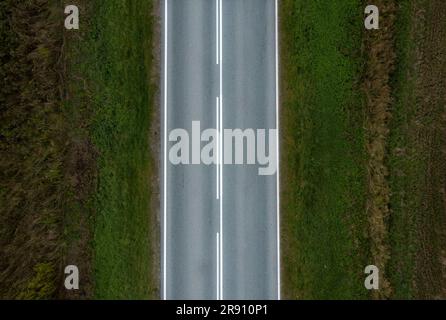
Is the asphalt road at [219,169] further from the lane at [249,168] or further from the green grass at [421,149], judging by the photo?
the green grass at [421,149]

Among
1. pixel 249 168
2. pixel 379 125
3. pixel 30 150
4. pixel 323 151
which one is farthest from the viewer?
pixel 249 168

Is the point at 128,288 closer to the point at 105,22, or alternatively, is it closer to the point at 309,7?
the point at 105,22

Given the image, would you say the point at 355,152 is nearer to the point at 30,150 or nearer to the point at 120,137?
the point at 120,137

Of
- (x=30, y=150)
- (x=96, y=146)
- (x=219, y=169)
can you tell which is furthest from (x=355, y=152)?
(x=30, y=150)

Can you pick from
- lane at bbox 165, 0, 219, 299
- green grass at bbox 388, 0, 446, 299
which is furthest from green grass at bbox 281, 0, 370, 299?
lane at bbox 165, 0, 219, 299

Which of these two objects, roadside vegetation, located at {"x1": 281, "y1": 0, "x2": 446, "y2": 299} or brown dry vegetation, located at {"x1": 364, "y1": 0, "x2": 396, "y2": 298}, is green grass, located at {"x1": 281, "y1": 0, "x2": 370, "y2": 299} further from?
brown dry vegetation, located at {"x1": 364, "y1": 0, "x2": 396, "y2": 298}

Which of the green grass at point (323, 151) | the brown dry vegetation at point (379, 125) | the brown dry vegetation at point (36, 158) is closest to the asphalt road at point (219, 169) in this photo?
the green grass at point (323, 151)
